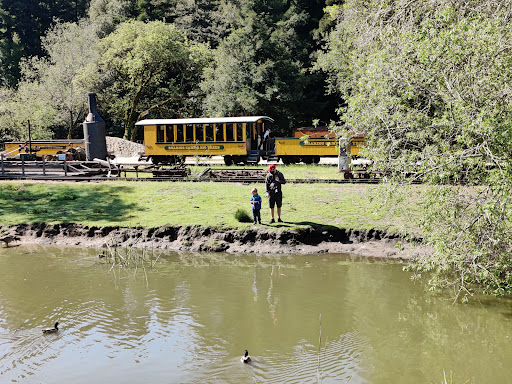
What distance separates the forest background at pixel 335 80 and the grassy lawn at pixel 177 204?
2652mm

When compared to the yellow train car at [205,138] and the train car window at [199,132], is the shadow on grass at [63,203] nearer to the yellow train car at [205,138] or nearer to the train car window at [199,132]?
the yellow train car at [205,138]

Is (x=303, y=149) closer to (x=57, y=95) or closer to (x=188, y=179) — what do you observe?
(x=188, y=179)

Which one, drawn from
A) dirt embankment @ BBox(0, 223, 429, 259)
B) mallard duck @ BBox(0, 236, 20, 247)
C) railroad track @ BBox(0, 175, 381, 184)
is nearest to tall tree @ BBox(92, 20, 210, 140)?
railroad track @ BBox(0, 175, 381, 184)

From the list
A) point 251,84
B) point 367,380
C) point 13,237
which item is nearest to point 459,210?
point 367,380

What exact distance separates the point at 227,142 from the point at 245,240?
1516cm

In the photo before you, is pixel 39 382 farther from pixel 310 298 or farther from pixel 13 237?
pixel 13 237

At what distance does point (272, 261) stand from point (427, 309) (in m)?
4.52

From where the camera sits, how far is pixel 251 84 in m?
35.4

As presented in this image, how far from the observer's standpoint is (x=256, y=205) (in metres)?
14.0

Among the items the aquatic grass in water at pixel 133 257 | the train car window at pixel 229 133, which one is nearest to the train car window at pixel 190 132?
the train car window at pixel 229 133

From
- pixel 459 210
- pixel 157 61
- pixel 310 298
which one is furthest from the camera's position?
pixel 157 61

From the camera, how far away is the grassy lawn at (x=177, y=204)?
580 inches

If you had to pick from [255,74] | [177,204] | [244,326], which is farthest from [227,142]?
[244,326]

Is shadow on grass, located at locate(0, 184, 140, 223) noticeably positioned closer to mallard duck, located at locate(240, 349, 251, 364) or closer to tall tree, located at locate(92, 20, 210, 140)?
mallard duck, located at locate(240, 349, 251, 364)
